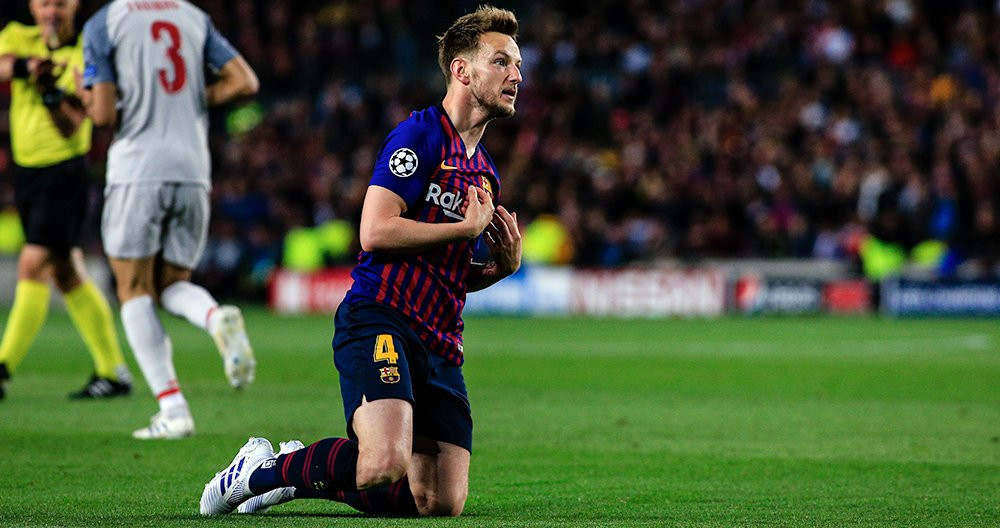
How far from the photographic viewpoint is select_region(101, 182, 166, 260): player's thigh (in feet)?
25.1

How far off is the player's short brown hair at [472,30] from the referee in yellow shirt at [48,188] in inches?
162

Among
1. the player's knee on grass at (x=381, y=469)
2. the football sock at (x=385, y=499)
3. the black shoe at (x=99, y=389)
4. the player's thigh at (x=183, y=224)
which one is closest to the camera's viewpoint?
the player's knee on grass at (x=381, y=469)

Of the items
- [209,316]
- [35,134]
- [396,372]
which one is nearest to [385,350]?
[396,372]

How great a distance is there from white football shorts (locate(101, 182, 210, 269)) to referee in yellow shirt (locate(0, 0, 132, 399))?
1495mm

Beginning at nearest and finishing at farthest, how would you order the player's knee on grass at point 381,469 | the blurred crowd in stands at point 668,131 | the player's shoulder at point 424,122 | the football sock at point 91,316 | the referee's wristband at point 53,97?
1. the player's knee on grass at point 381,469
2. the player's shoulder at point 424,122
3. the referee's wristband at point 53,97
4. the football sock at point 91,316
5. the blurred crowd in stands at point 668,131

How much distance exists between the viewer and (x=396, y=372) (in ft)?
16.6

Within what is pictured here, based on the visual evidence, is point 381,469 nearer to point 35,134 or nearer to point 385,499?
→ point 385,499

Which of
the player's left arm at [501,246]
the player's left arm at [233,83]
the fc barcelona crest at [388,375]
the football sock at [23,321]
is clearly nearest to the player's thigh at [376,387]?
the fc barcelona crest at [388,375]

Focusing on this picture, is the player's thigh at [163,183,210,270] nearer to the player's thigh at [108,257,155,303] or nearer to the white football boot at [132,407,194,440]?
the player's thigh at [108,257,155,303]

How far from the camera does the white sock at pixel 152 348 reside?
24.6 feet

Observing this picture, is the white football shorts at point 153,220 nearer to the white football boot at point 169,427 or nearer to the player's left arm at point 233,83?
the player's left arm at point 233,83

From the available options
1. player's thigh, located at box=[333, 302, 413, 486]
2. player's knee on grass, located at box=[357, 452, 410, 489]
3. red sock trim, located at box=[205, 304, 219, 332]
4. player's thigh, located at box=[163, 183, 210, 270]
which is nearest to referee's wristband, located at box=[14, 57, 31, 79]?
player's thigh, located at box=[163, 183, 210, 270]

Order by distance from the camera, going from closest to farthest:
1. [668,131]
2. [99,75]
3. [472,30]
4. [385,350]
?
[385,350]
[472,30]
[99,75]
[668,131]

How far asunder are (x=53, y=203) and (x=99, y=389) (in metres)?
1.28
